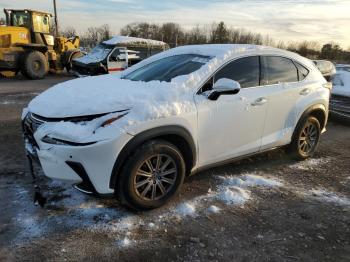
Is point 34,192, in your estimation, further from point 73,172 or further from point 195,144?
point 195,144

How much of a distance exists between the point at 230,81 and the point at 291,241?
172cm

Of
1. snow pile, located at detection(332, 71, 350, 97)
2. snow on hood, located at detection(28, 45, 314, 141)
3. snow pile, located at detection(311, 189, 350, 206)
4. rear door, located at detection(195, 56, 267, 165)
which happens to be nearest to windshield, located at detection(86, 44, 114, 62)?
snow pile, located at detection(332, 71, 350, 97)

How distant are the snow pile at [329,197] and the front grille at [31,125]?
10.5ft

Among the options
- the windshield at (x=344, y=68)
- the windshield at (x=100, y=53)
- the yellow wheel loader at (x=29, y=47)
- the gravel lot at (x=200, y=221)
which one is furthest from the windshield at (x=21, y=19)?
the gravel lot at (x=200, y=221)

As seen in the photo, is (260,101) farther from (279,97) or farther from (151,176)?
(151,176)

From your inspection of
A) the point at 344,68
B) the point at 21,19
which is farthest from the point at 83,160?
the point at 21,19

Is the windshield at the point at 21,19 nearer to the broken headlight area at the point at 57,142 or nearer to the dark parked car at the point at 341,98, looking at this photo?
the dark parked car at the point at 341,98

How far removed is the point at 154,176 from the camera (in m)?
3.97

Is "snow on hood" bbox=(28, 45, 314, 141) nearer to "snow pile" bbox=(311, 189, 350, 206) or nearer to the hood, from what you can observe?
the hood

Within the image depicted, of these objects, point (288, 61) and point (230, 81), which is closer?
point (230, 81)

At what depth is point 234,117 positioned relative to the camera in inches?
176

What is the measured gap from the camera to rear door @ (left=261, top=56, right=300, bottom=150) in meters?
4.95

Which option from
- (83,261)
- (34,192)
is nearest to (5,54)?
(34,192)

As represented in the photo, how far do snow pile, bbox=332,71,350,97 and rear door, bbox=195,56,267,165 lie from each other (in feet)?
14.7
